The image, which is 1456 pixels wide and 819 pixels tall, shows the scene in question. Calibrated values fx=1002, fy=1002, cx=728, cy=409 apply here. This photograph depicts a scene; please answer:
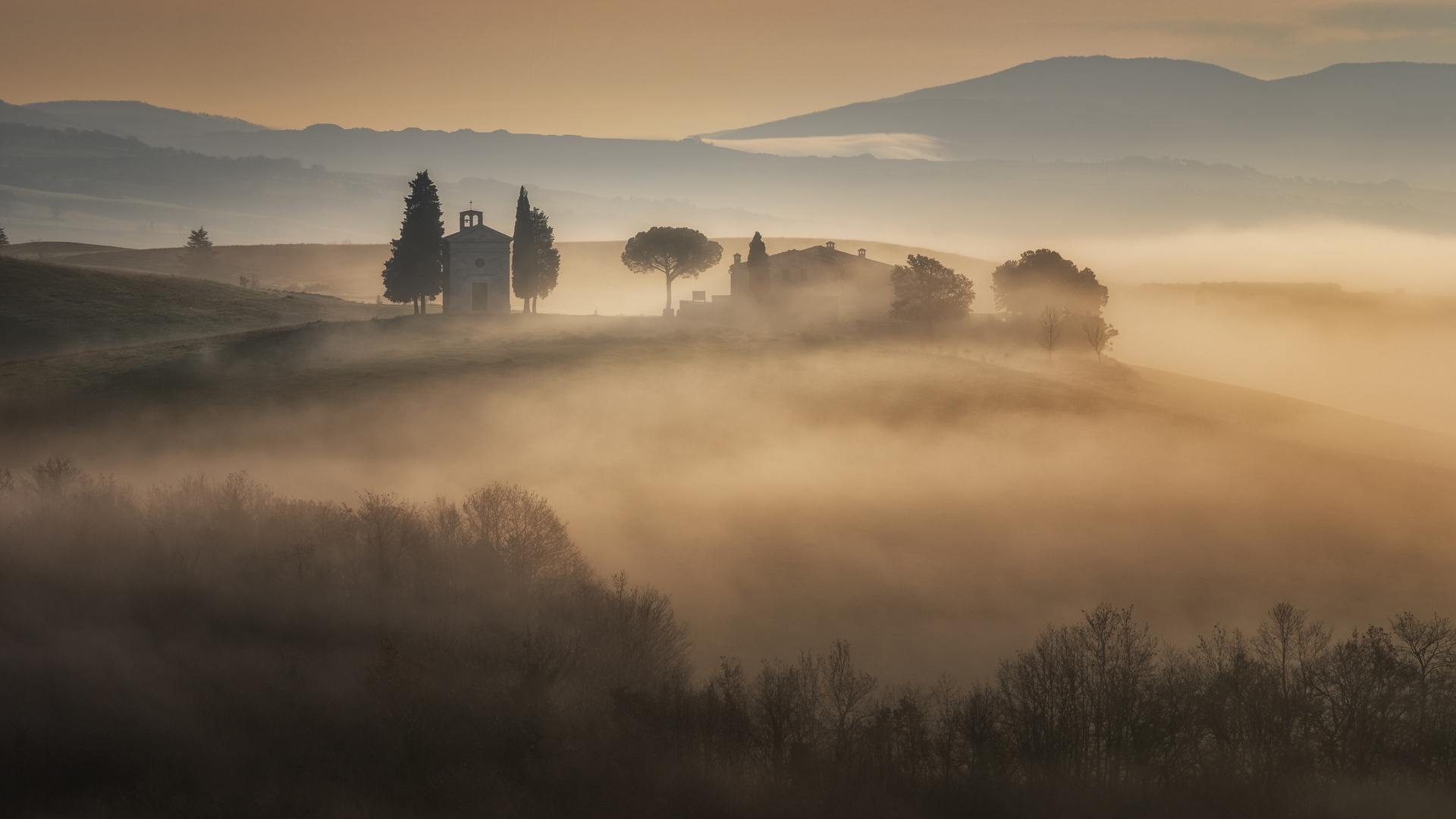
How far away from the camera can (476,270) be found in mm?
81750

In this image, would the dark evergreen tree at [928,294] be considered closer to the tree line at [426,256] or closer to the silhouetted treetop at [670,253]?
the silhouetted treetop at [670,253]

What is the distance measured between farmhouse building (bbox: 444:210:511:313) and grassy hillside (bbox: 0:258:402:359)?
44.3 feet

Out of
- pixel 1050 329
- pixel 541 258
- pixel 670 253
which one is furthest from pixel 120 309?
pixel 1050 329

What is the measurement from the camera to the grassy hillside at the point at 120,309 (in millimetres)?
73688

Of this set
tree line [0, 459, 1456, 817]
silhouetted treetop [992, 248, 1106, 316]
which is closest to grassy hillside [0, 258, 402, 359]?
tree line [0, 459, 1456, 817]

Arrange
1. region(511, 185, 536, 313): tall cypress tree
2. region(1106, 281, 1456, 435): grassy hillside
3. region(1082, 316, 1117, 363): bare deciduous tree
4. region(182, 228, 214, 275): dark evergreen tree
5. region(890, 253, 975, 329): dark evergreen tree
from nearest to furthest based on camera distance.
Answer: region(511, 185, 536, 313): tall cypress tree, region(890, 253, 975, 329): dark evergreen tree, region(1082, 316, 1117, 363): bare deciduous tree, region(182, 228, 214, 275): dark evergreen tree, region(1106, 281, 1456, 435): grassy hillside

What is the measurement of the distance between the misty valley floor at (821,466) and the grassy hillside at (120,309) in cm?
1104

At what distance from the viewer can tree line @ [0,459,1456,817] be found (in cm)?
3653

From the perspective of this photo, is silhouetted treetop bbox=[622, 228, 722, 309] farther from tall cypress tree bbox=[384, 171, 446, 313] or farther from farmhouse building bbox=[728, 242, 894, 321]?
tall cypress tree bbox=[384, 171, 446, 313]

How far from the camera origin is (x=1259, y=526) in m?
54.9

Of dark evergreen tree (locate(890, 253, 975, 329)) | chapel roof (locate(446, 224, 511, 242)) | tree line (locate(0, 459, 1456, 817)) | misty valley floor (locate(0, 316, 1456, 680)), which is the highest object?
chapel roof (locate(446, 224, 511, 242))

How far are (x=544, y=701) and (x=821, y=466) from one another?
88.8 ft

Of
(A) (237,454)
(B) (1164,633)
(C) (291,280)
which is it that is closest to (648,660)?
(B) (1164,633)

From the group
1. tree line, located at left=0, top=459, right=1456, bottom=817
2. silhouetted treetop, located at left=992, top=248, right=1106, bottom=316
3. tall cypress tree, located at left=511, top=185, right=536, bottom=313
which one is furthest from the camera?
silhouetted treetop, located at left=992, top=248, right=1106, bottom=316
